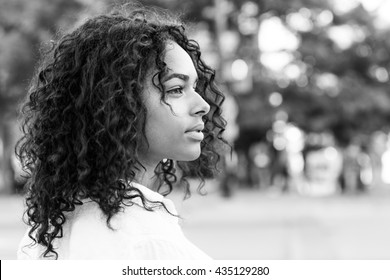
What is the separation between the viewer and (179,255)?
1464mm

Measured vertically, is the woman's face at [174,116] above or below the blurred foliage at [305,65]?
below

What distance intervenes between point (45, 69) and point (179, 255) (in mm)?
642

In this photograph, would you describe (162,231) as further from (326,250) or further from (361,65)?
(361,65)

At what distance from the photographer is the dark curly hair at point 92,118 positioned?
162cm

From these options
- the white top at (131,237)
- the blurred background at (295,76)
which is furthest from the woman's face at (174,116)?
the blurred background at (295,76)

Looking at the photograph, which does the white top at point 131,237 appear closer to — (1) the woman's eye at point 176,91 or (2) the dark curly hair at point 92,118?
(2) the dark curly hair at point 92,118

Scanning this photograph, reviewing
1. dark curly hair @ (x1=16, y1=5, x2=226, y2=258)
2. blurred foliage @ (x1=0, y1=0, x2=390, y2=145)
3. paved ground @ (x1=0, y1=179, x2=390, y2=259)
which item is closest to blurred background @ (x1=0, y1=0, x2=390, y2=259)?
blurred foliage @ (x1=0, y1=0, x2=390, y2=145)

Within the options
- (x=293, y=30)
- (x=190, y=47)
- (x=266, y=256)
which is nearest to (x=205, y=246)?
(x=266, y=256)

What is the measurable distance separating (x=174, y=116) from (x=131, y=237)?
1.01 feet

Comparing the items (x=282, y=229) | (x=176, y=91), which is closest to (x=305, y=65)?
(x=282, y=229)

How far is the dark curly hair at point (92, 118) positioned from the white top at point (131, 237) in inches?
1.2

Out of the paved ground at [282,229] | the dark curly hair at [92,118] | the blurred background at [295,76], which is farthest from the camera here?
the blurred background at [295,76]

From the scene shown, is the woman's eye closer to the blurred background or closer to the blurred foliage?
the blurred background

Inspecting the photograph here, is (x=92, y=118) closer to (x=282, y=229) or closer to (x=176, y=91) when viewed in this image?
(x=176, y=91)
